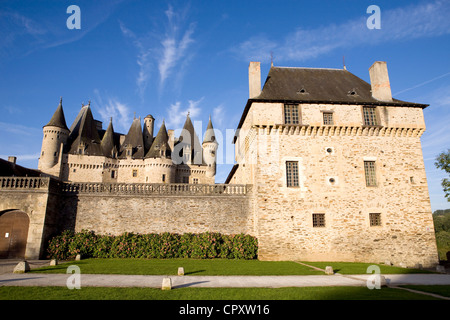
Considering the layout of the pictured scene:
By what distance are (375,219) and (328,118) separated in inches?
267

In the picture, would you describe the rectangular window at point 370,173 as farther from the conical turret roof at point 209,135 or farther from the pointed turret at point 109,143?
the pointed turret at point 109,143

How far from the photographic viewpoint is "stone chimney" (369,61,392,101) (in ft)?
63.2

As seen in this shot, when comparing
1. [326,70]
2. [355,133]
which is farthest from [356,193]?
[326,70]

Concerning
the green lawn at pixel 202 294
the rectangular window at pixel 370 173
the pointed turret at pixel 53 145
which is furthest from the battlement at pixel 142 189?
the pointed turret at pixel 53 145

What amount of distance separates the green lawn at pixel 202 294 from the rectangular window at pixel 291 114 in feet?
38.1

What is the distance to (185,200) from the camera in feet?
59.5

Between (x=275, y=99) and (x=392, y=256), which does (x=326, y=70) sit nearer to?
(x=275, y=99)

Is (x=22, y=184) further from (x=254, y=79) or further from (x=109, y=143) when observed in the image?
(x=109, y=143)

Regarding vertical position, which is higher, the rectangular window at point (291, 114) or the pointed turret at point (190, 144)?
the pointed turret at point (190, 144)

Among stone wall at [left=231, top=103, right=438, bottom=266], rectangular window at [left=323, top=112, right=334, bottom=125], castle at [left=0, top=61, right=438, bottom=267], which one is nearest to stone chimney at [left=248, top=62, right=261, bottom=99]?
castle at [left=0, top=61, right=438, bottom=267]

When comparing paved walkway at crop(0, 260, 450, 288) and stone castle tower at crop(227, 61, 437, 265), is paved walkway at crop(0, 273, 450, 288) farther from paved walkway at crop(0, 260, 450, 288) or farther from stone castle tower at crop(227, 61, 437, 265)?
stone castle tower at crop(227, 61, 437, 265)

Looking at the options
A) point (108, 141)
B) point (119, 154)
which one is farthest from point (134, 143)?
point (108, 141)

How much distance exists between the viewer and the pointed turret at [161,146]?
38.7 m
